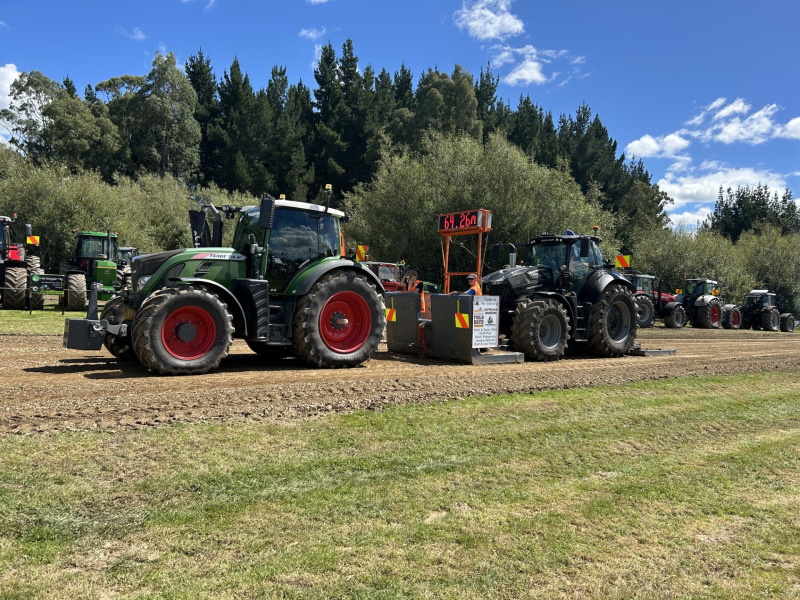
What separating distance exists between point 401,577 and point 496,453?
7.32 feet

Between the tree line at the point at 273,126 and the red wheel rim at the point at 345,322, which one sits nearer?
the red wheel rim at the point at 345,322

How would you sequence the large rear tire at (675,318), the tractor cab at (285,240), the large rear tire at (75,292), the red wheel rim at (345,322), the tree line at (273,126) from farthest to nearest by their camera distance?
the tree line at (273,126) → the large rear tire at (675,318) → the large rear tire at (75,292) → the red wheel rim at (345,322) → the tractor cab at (285,240)

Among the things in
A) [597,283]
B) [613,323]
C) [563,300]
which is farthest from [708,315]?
[563,300]

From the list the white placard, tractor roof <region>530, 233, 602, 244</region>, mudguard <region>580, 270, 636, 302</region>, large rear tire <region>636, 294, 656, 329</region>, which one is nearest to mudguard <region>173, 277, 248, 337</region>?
the white placard

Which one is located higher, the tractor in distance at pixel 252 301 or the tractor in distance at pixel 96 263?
the tractor in distance at pixel 96 263

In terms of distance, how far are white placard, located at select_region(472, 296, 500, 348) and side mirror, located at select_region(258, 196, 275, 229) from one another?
12.0 ft

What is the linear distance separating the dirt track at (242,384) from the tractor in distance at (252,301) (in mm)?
375

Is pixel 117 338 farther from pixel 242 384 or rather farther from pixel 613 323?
pixel 613 323

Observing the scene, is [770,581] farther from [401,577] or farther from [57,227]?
[57,227]

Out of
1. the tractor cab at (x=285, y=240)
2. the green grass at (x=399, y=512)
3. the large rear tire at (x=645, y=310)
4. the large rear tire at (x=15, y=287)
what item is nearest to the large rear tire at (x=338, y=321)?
the tractor cab at (x=285, y=240)

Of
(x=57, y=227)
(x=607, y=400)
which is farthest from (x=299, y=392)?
(x=57, y=227)

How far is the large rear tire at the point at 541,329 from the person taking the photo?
34.8 ft

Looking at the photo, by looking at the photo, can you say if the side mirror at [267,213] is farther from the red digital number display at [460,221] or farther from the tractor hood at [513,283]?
the red digital number display at [460,221]

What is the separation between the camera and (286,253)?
8.90m
